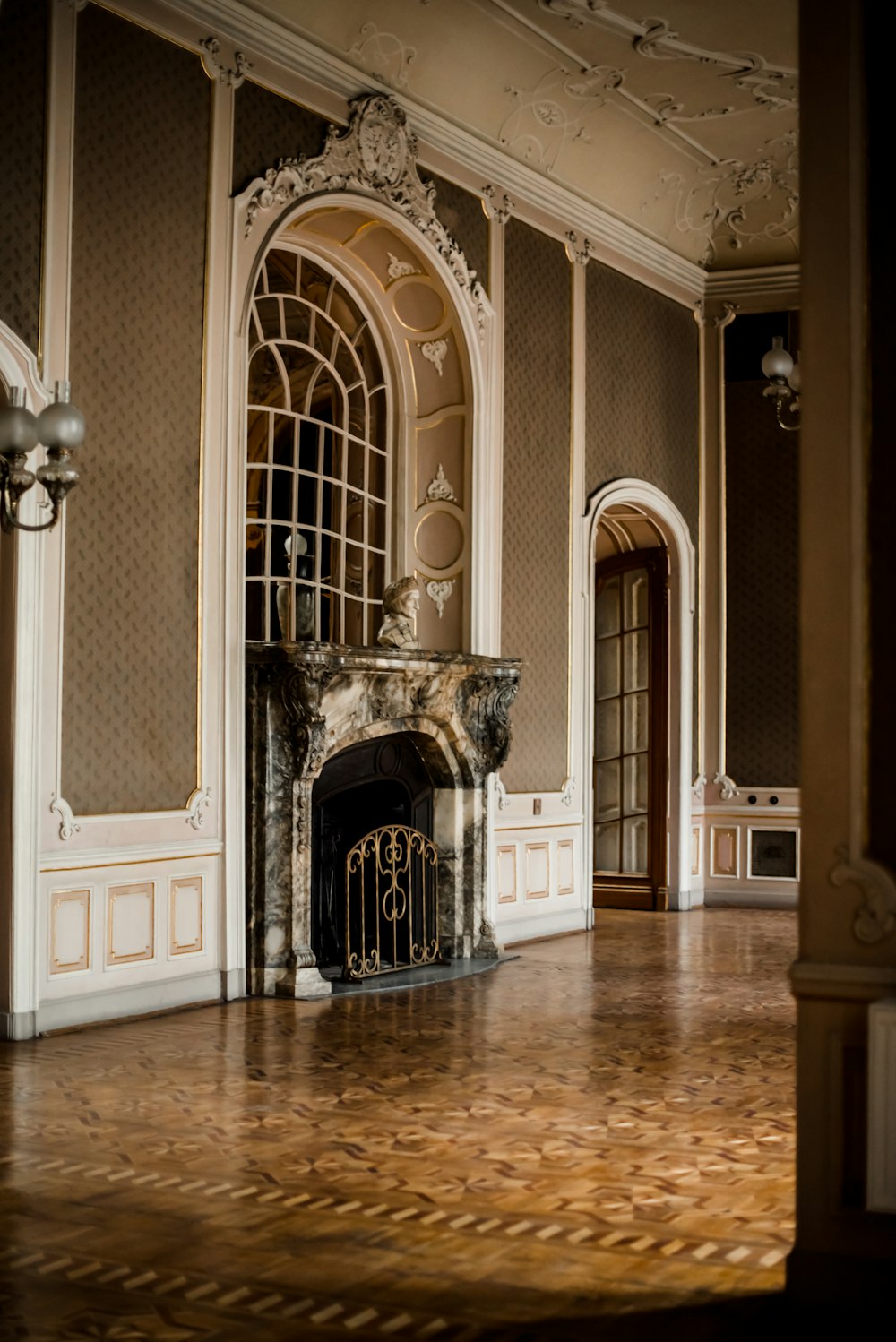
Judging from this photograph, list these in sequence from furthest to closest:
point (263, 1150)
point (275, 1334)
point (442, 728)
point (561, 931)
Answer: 1. point (561, 931)
2. point (442, 728)
3. point (263, 1150)
4. point (275, 1334)

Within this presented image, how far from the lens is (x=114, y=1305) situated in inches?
135

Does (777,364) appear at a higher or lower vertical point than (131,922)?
higher

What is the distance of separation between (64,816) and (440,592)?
3.65m

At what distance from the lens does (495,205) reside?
33.0 ft

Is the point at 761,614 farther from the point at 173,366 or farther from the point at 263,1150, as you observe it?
the point at 263,1150

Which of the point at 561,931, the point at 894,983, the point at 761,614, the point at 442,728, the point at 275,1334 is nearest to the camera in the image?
the point at 275,1334

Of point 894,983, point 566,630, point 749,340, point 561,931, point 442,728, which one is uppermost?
point 749,340

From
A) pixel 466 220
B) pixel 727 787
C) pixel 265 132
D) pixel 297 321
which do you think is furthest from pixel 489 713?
pixel 727 787

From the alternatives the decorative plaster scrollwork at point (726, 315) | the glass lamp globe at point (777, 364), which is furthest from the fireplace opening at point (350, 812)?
the decorative plaster scrollwork at point (726, 315)

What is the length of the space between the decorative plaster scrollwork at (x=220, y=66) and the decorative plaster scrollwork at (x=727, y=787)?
23.6 ft

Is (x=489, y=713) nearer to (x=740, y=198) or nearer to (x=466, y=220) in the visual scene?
(x=466, y=220)

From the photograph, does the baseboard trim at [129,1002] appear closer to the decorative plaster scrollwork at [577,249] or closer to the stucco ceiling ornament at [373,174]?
the stucco ceiling ornament at [373,174]

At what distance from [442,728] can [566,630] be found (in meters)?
2.08

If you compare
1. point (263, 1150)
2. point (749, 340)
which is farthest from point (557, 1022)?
→ point (749, 340)
